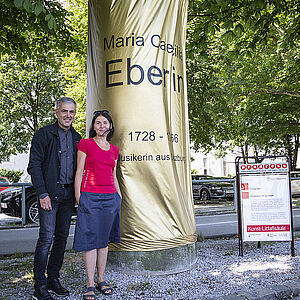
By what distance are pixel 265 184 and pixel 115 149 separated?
9.53ft

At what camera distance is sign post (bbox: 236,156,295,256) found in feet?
20.0

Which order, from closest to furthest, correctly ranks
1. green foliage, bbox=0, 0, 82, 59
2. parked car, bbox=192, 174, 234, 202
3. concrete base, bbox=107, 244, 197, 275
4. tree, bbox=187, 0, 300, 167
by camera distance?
1. concrete base, bbox=107, 244, 197, 275
2. green foliage, bbox=0, 0, 82, 59
3. parked car, bbox=192, 174, 234, 202
4. tree, bbox=187, 0, 300, 167

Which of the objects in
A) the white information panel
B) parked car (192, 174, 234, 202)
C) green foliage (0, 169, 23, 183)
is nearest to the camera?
the white information panel

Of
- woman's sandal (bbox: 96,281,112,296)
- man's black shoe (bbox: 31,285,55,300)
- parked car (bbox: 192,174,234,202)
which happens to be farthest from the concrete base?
parked car (bbox: 192,174,234,202)

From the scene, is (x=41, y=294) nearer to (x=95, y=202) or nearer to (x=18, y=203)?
(x=95, y=202)

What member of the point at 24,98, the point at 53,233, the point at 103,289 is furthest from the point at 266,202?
the point at 24,98

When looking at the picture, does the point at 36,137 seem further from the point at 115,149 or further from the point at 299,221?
the point at 299,221

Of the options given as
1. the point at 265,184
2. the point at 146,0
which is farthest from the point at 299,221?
the point at 146,0

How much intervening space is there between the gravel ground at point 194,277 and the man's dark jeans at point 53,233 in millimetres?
350

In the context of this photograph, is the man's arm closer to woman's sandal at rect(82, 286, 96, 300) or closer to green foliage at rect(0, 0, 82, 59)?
woman's sandal at rect(82, 286, 96, 300)

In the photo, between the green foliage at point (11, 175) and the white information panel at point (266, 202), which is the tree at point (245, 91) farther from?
the green foliage at point (11, 175)

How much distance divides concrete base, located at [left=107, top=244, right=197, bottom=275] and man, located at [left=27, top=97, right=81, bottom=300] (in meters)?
0.97

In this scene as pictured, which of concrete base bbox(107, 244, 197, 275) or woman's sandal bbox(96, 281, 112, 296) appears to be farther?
concrete base bbox(107, 244, 197, 275)

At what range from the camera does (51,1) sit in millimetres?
8992
